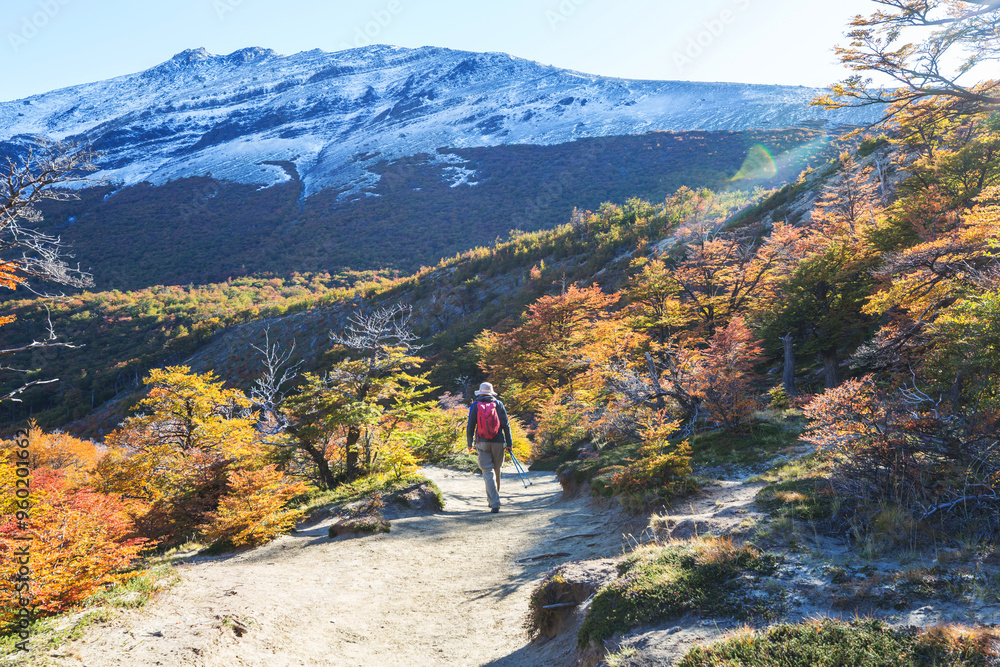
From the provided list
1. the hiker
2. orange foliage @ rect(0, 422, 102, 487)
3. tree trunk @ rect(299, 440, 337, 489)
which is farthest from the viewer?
orange foliage @ rect(0, 422, 102, 487)

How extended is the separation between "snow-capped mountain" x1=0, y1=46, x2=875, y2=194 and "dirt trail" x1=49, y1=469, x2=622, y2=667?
9348 cm

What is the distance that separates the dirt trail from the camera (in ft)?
11.0

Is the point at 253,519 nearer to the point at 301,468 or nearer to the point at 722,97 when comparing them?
the point at 301,468

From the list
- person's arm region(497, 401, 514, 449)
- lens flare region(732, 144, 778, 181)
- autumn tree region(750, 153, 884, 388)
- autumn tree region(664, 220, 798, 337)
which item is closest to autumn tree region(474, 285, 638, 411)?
autumn tree region(664, 220, 798, 337)

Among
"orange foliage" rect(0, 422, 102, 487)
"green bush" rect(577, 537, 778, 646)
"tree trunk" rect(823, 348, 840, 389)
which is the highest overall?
"green bush" rect(577, 537, 778, 646)

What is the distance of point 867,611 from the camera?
105 inches

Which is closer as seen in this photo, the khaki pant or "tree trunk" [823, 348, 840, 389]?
the khaki pant

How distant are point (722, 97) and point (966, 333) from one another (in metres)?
123

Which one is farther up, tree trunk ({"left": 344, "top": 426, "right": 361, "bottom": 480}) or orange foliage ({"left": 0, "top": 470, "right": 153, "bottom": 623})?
orange foliage ({"left": 0, "top": 470, "right": 153, "bottom": 623})

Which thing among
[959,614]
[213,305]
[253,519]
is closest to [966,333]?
[959,614]

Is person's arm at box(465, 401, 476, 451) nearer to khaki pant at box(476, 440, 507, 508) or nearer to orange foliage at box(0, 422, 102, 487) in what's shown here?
khaki pant at box(476, 440, 507, 508)

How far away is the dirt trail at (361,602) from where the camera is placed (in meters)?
3.36

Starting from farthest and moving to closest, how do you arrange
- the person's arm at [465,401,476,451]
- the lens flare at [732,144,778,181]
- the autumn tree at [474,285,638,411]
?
the lens flare at [732,144,778,181], the autumn tree at [474,285,638,411], the person's arm at [465,401,476,451]

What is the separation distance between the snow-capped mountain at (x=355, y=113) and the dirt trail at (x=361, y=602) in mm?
93480
